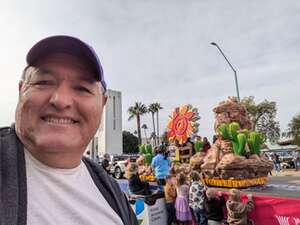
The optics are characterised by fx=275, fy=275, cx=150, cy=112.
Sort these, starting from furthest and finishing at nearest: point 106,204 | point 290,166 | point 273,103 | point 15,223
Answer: point 273,103
point 290,166
point 106,204
point 15,223

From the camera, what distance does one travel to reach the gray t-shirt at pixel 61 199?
1.04m

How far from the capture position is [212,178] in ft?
27.6

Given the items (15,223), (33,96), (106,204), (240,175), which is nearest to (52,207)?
(15,223)

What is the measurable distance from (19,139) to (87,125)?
28 centimetres

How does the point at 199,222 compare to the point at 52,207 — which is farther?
the point at 199,222

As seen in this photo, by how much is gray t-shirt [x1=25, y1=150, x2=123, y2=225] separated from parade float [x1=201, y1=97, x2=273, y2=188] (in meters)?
6.98

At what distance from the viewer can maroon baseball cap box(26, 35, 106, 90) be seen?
115cm

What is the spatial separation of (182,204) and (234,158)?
2.84 metres

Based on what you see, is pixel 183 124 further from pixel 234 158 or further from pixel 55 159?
pixel 55 159

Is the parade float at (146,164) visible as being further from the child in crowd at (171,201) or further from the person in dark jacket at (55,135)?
the person in dark jacket at (55,135)

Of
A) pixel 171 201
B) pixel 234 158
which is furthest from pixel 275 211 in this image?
pixel 234 158

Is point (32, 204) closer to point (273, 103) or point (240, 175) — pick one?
point (240, 175)

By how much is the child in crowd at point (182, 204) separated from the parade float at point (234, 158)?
2.25 metres

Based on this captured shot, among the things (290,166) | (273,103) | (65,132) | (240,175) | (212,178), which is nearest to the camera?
(65,132)
